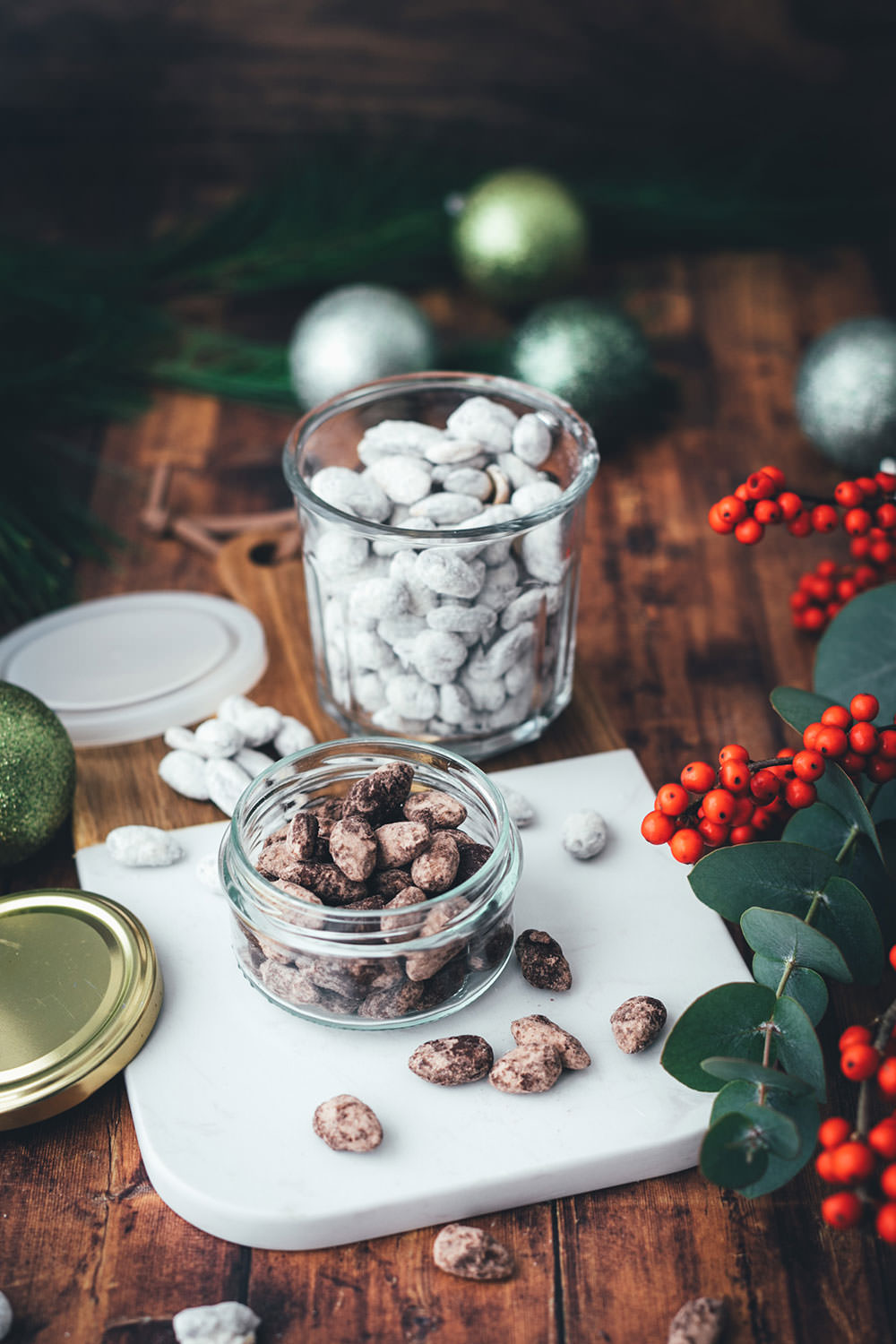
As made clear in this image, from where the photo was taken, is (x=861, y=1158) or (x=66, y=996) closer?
(x=861, y=1158)

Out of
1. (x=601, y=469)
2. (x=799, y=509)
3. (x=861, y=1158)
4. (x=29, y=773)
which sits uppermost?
(x=799, y=509)

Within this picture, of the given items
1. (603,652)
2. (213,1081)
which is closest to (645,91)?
(603,652)

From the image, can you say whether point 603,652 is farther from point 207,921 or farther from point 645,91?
point 645,91

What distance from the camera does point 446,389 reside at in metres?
1.12

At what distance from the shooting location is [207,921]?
0.89 m

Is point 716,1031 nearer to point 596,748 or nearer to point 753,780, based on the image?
point 753,780

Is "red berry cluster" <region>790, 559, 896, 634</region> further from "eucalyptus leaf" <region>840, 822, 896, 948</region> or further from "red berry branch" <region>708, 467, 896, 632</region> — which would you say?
"eucalyptus leaf" <region>840, 822, 896, 948</region>

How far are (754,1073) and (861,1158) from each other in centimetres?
10

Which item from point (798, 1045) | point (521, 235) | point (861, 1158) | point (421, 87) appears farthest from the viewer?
point (421, 87)

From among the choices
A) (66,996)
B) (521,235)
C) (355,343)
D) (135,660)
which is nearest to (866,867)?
(66,996)

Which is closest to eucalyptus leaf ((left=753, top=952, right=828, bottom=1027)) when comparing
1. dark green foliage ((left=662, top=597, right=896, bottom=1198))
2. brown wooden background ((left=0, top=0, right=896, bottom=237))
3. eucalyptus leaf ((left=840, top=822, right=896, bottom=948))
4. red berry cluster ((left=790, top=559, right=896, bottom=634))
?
dark green foliage ((left=662, top=597, right=896, bottom=1198))

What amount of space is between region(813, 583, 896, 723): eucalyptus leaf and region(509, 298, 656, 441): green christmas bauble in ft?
1.70

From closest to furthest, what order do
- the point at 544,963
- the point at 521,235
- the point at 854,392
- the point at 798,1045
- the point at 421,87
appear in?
the point at 798,1045 → the point at 544,963 → the point at 854,392 → the point at 521,235 → the point at 421,87

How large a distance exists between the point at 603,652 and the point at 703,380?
60 centimetres
